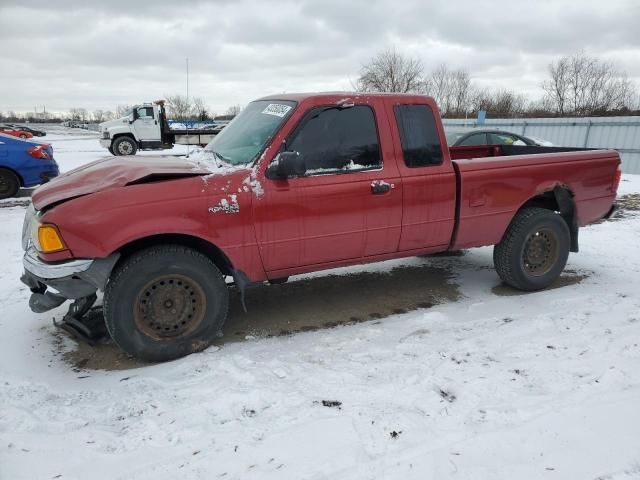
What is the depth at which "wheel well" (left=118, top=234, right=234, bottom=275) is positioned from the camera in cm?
356

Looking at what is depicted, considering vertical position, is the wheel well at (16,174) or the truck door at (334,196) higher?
the truck door at (334,196)

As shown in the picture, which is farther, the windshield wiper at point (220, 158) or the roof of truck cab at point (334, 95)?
the roof of truck cab at point (334, 95)

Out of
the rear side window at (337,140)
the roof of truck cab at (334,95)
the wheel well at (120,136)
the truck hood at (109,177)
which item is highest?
the roof of truck cab at (334,95)

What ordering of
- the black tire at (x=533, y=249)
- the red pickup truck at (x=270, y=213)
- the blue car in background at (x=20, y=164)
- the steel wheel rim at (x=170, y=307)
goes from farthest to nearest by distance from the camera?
1. the blue car in background at (x=20, y=164)
2. the black tire at (x=533, y=249)
3. the steel wheel rim at (x=170, y=307)
4. the red pickup truck at (x=270, y=213)

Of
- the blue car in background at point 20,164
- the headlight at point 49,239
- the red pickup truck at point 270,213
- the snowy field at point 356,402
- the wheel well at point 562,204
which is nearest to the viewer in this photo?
the snowy field at point 356,402

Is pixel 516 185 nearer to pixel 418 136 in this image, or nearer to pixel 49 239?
pixel 418 136

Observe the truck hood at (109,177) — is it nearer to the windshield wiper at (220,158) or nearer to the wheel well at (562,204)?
the windshield wiper at (220,158)

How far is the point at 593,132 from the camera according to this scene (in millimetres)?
18625

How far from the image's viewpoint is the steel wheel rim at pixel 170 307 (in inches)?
139

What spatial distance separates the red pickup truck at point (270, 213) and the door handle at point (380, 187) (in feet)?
0.04

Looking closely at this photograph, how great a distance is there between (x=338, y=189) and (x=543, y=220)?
237cm

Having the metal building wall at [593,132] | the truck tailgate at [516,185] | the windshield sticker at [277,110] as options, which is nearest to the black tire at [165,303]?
the windshield sticker at [277,110]

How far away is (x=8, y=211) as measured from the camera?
8758 mm

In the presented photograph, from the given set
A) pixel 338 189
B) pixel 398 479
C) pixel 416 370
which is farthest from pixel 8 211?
pixel 398 479
